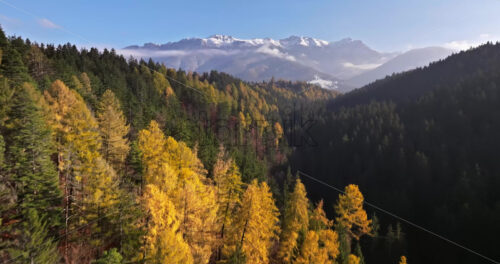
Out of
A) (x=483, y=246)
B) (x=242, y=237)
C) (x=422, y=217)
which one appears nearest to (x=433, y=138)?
(x=422, y=217)

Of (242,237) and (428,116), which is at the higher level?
(428,116)

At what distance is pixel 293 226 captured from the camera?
36.7 meters

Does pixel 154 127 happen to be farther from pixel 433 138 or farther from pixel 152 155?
pixel 433 138

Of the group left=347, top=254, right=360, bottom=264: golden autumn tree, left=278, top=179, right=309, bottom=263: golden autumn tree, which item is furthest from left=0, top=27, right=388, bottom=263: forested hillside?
left=347, top=254, right=360, bottom=264: golden autumn tree

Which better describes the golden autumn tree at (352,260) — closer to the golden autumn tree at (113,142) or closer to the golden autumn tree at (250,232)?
→ the golden autumn tree at (250,232)

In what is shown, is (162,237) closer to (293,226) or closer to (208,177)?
(293,226)

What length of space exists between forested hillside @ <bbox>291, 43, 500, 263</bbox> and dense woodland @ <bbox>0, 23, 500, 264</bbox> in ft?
1.71

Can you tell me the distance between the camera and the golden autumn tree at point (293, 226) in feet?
107

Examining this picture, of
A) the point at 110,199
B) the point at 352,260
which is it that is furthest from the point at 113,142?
the point at 352,260

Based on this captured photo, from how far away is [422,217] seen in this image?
75438 millimetres

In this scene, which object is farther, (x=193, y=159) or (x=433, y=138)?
(x=433, y=138)

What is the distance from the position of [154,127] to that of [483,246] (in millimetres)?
79317

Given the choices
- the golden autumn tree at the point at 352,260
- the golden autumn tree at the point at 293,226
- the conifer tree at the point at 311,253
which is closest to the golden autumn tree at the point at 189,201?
the golden autumn tree at the point at 293,226

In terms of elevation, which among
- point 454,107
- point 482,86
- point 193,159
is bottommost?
point 193,159
